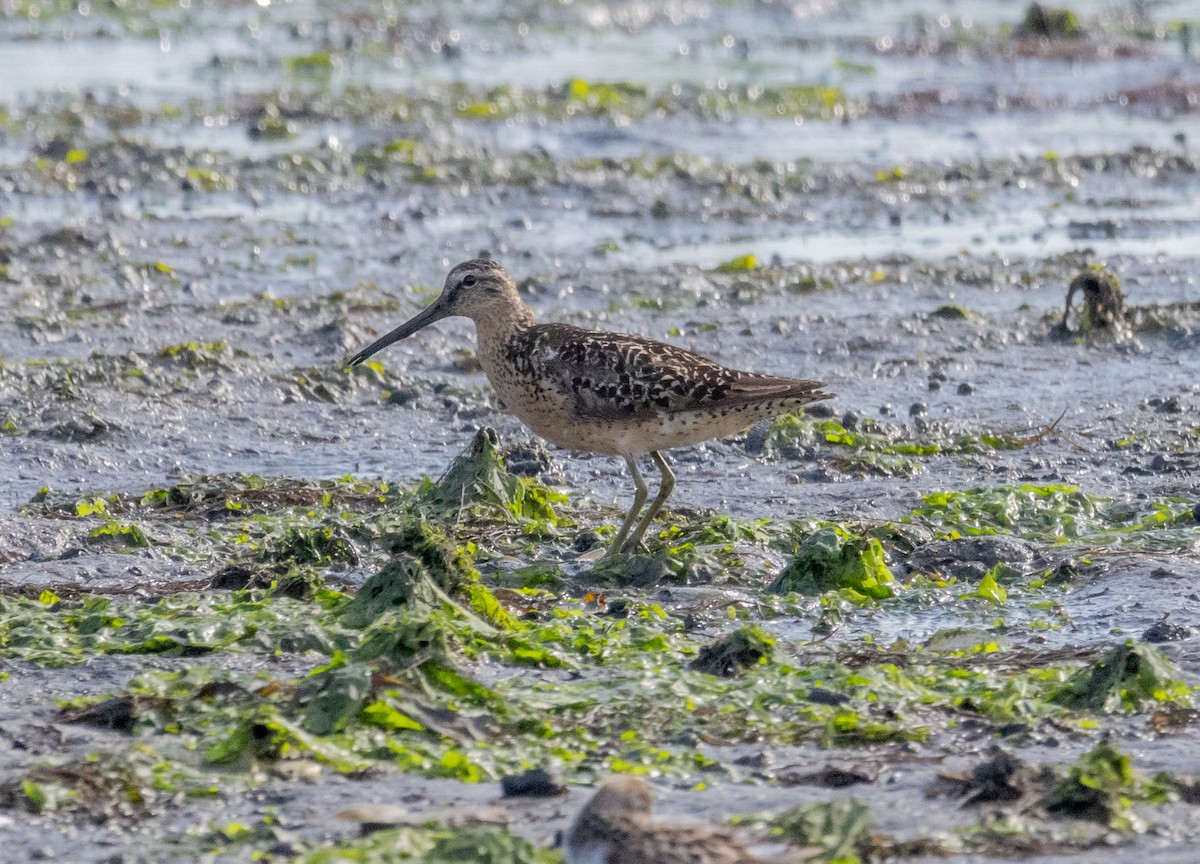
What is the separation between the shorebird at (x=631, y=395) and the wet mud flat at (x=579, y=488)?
0.87 ft

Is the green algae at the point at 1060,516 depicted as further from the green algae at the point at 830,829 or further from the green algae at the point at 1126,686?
the green algae at the point at 830,829

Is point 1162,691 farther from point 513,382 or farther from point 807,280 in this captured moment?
point 807,280

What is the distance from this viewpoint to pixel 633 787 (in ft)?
13.7

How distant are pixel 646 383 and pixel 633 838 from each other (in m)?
3.00

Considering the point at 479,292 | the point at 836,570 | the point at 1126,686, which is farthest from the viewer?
the point at 479,292

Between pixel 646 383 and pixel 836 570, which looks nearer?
pixel 836 570

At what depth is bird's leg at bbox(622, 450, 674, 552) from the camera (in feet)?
22.4

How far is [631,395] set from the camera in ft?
22.4

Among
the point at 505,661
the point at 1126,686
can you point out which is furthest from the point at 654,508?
the point at 1126,686

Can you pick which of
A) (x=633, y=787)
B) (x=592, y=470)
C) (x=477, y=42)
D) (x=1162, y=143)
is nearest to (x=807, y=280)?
(x=592, y=470)

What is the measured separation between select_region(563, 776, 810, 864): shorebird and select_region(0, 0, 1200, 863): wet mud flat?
0.19m

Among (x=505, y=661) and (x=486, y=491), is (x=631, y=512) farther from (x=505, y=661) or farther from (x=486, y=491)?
(x=505, y=661)

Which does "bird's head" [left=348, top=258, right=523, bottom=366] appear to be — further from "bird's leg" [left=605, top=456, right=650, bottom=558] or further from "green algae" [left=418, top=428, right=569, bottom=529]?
"bird's leg" [left=605, top=456, right=650, bottom=558]

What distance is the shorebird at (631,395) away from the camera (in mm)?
6840
